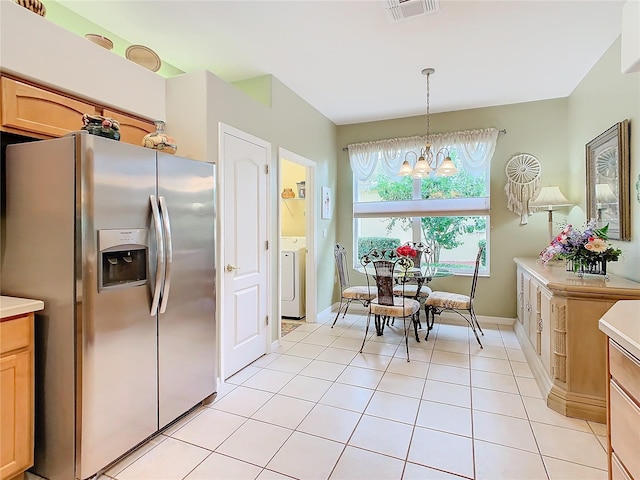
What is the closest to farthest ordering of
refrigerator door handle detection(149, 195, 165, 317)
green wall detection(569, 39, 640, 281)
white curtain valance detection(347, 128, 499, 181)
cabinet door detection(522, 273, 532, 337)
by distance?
refrigerator door handle detection(149, 195, 165, 317), green wall detection(569, 39, 640, 281), cabinet door detection(522, 273, 532, 337), white curtain valance detection(347, 128, 499, 181)

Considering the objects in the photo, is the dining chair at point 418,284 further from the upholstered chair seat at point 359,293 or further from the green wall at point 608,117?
the green wall at point 608,117

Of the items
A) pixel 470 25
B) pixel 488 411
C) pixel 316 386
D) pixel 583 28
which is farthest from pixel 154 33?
pixel 488 411

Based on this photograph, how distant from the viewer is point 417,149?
466cm

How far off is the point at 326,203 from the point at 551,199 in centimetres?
266

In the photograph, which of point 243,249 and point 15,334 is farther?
point 243,249

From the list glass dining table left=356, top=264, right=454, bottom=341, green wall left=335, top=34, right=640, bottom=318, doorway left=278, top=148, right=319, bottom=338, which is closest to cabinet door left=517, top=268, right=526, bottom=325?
green wall left=335, top=34, right=640, bottom=318

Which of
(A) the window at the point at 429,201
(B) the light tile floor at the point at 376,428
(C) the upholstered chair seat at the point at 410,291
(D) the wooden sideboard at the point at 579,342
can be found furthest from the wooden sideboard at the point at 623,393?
(A) the window at the point at 429,201

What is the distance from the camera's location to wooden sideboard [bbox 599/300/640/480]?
3.33ft

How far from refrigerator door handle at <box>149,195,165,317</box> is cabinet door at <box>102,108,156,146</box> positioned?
0.79m

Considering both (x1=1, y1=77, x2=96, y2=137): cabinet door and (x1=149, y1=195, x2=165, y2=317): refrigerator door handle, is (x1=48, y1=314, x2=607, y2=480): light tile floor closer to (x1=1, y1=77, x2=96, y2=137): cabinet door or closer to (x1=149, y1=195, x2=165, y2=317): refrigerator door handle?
(x1=149, y1=195, x2=165, y2=317): refrigerator door handle

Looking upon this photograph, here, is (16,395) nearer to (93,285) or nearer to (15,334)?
(15,334)

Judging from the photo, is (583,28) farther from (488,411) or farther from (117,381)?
(117,381)

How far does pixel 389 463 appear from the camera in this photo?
1812 mm

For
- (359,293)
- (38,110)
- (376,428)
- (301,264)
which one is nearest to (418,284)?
(359,293)
